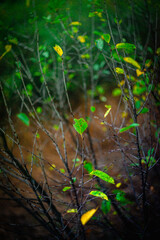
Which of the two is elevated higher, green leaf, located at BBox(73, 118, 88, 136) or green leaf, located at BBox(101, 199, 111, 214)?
green leaf, located at BBox(73, 118, 88, 136)

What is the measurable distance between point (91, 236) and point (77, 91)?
101 inches

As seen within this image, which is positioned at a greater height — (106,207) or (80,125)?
(80,125)

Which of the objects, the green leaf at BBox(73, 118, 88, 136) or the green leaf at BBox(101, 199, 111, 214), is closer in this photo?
the green leaf at BBox(73, 118, 88, 136)

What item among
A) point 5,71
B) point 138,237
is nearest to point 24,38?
point 5,71

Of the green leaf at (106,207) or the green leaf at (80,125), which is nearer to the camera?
the green leaf at (80,125)

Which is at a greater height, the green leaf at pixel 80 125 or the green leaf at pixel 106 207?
the green leaf at pixel 80 125

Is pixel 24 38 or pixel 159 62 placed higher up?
pixel 24 38

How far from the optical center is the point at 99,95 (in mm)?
3031

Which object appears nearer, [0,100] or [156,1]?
[0,100]

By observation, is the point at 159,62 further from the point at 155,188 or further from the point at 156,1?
the point at 155,188

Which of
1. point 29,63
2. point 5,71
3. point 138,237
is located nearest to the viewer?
point 5,71

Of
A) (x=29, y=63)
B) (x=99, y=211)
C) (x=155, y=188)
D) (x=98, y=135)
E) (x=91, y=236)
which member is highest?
(x=29, y=63)

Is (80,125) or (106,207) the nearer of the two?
(80,125)

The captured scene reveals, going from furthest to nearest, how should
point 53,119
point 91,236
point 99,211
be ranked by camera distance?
1. point 53,119
2. point 91,236
3. point 99,211
